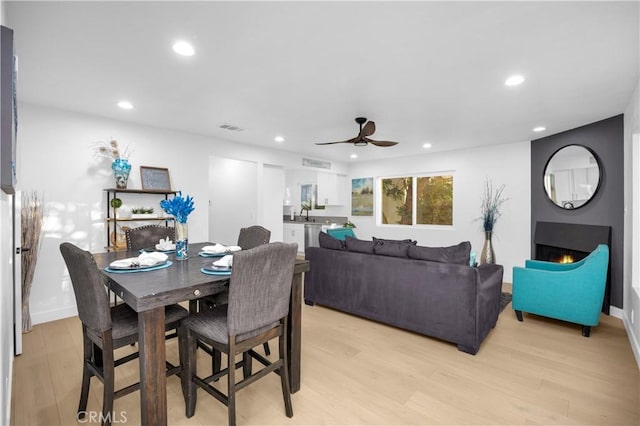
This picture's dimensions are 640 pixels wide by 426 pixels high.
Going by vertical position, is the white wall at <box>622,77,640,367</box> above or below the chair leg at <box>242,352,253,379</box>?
above

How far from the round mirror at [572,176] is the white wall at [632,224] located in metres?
0.57

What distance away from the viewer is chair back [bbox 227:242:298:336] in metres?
1.70

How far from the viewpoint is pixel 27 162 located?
3434mm

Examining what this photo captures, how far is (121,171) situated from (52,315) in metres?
1.78

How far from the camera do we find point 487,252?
5.47 metres

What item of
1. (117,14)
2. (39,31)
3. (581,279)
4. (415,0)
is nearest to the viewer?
(415,0)

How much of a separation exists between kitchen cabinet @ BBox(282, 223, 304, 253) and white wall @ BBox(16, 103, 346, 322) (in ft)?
13.5

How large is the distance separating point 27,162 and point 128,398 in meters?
2.88

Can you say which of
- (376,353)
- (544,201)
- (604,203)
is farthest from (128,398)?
(544,201)

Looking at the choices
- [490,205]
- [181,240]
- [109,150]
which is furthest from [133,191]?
[490,205]

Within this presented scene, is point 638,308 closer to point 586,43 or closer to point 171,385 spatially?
point 586,43

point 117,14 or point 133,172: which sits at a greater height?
point 117,14

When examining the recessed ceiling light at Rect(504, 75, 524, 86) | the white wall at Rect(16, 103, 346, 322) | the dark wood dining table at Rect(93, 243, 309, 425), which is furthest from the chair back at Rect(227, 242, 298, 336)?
the white wall at Rect(16, 103, 346, 322)

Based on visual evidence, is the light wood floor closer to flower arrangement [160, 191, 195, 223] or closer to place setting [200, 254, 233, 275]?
place setting [200, 254, 233, 275]
